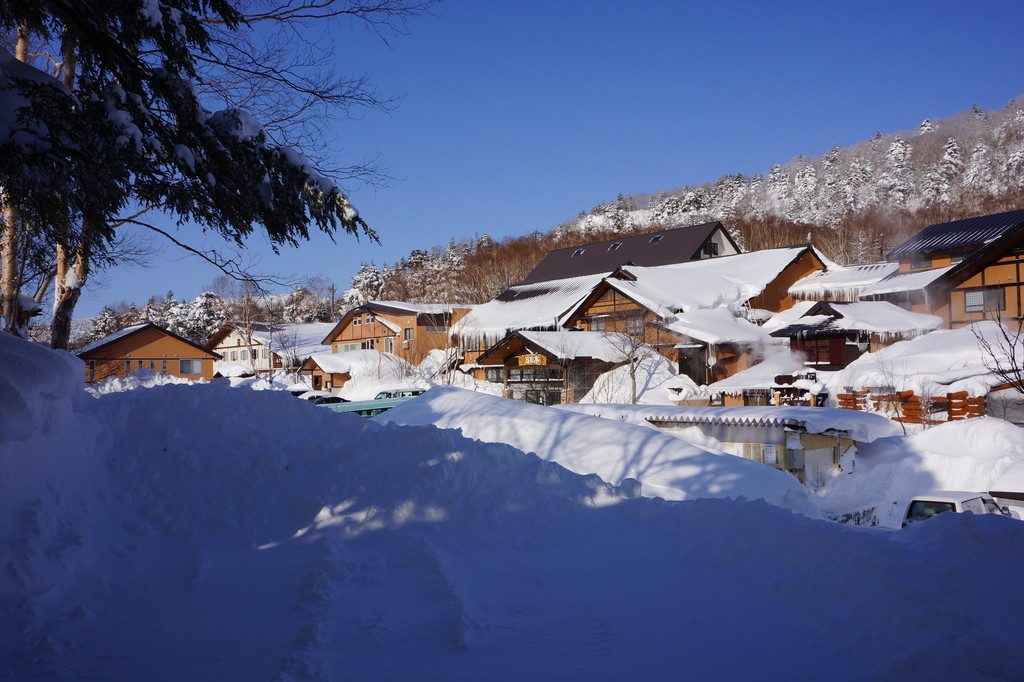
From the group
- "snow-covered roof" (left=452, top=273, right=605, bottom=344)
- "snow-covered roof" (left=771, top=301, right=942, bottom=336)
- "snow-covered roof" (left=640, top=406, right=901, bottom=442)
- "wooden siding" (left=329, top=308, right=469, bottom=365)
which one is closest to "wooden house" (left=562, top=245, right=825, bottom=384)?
"snow-covered roof" (left=452, top=273, right=605, bottom=344)

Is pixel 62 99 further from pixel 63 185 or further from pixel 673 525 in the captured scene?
pixel 673 525

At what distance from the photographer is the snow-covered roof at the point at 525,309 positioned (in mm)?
41375

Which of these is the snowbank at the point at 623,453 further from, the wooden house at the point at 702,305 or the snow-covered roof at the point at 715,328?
the wooden house at the point at 702,305

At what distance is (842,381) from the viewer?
2617 centimetres

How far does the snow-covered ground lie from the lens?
4.39m

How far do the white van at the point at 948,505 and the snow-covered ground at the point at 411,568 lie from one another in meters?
6.32

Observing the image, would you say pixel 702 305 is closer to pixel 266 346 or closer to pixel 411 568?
pixel 266 346

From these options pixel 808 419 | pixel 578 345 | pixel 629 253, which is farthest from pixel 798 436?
pixel 629 253

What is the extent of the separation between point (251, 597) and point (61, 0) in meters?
5.12

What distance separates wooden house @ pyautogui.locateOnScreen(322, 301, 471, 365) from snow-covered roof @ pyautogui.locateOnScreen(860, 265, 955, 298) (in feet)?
84.1

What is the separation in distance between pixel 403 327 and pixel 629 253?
19.1m

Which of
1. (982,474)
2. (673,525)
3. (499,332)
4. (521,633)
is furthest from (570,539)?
(499,332)

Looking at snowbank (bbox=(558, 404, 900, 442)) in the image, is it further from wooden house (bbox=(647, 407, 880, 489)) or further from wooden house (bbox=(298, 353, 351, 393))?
wooden house (bbox=(298, 353, 351, 393))

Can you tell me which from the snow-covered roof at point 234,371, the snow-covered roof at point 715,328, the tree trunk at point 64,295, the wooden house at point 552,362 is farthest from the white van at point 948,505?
the snow-covered roof at point 234,371
